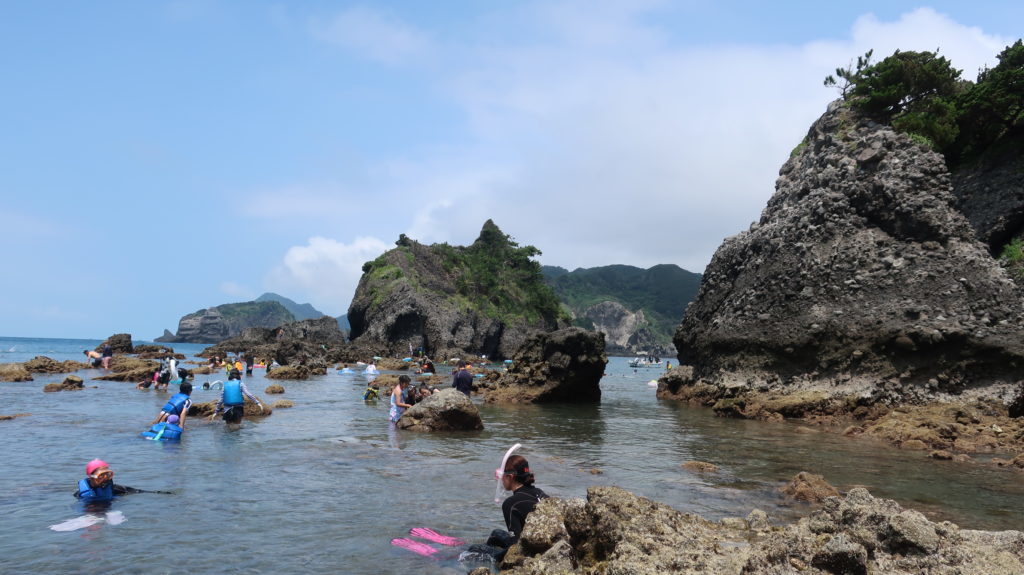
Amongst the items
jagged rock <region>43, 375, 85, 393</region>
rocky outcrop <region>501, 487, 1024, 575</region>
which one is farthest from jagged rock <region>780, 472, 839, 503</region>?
jagged rock <region>43, 375, 85, 393</region>

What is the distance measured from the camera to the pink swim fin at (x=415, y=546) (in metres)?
7.78

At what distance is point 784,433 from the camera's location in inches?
778

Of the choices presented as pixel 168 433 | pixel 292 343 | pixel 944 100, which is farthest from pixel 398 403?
pixel 292 343

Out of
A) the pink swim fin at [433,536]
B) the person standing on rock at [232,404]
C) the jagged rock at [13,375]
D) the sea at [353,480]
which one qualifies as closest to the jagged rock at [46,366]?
the jagged rock at [13,375]

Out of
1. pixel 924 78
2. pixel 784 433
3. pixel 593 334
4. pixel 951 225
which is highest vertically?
pixel 924 78

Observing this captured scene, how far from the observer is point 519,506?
7.30 meters

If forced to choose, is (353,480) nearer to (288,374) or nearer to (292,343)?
(288,374)

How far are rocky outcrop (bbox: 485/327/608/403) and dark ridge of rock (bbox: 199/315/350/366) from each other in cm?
3489

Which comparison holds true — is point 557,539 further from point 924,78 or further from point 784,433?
point 924,78

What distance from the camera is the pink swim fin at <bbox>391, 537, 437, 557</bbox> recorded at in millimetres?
7781

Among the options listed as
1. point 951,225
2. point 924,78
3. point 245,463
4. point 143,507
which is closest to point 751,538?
point 143,507

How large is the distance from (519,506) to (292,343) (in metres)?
62.7

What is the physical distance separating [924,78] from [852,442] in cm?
2504

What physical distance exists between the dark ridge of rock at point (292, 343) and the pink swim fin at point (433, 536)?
175 feet
